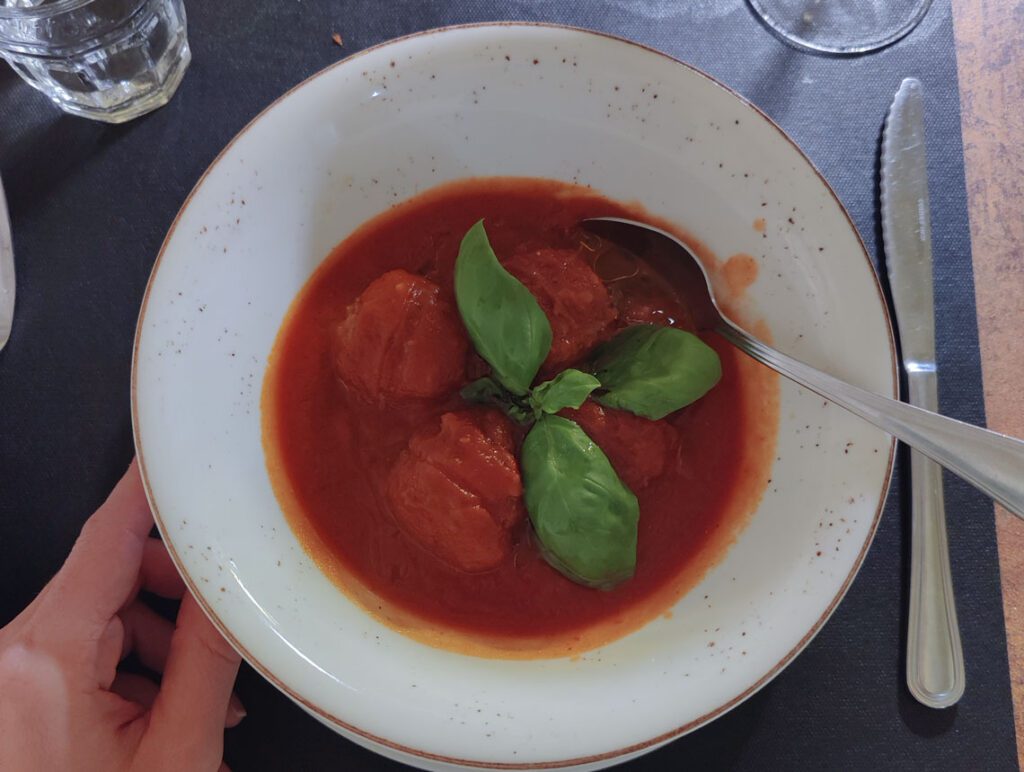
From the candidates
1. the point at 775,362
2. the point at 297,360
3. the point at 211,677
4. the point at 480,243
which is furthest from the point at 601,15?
the point at 211,677

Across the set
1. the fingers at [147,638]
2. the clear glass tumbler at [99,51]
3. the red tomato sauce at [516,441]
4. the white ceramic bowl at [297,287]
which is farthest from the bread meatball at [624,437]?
the clear glass tumbler at [99,51]

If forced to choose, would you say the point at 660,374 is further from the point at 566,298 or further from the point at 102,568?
the point at 102,568

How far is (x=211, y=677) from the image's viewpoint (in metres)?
1.38

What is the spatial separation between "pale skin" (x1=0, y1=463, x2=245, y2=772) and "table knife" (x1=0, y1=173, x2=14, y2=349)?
1.42 ft

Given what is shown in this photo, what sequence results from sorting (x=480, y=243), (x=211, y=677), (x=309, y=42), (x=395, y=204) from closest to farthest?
1. (x=480, y=243)
2. (x=211, y=677)
3. (x=395, y=204)
4. (x=309, y=42)

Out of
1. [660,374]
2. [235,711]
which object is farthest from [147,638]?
[660,374]

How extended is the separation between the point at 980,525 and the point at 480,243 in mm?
1147

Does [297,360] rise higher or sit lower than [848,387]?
lower

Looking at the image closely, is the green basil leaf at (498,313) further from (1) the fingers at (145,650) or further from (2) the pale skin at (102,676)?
(1) the fingers at (145,650)

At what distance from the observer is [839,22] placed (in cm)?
169

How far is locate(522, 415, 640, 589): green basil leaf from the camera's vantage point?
1.27 m

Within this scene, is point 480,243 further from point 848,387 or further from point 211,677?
point 211,677

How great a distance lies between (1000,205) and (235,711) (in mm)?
1848

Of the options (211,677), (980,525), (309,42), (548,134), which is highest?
(548,134)
